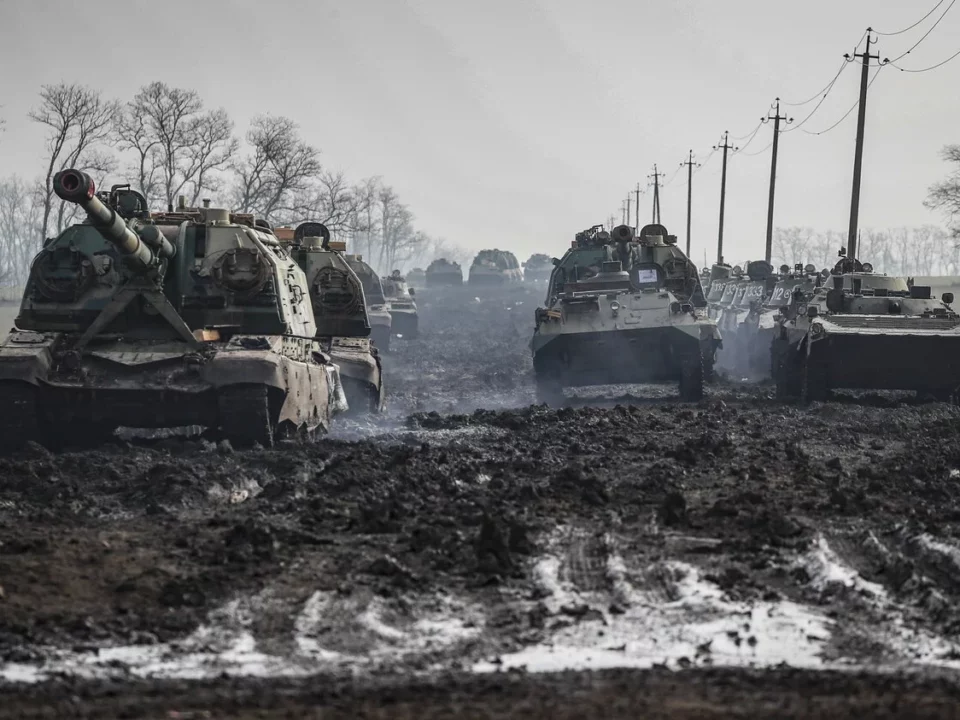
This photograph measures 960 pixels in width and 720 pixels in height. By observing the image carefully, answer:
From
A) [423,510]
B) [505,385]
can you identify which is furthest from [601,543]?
[505,385]

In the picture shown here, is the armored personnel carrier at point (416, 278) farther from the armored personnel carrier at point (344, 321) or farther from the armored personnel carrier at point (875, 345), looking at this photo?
the armored personnel carrier at point (344, 321)

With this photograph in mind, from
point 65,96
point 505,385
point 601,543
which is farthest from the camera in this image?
point 65,96

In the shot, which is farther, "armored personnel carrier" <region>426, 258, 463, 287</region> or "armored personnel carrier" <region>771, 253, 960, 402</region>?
"armored personnel carrier" <region>426, 258, 463, 287</region>

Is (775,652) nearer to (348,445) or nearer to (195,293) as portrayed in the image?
(348,445)

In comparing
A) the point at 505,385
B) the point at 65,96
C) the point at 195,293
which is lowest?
the point at 505,385

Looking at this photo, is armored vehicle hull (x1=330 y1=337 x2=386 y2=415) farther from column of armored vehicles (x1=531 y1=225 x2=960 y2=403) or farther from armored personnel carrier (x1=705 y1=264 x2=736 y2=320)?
armored personnel carrier (x1=705 y1=264 x2=736 y2=320)

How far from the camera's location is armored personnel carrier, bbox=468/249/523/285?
218ft

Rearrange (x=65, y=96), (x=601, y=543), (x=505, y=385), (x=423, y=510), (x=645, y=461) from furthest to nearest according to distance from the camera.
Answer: (x=65, y=96) < (x=505, y=385) < (x=645, y=461) < (x=423, y=510) < (x=601, y=543)

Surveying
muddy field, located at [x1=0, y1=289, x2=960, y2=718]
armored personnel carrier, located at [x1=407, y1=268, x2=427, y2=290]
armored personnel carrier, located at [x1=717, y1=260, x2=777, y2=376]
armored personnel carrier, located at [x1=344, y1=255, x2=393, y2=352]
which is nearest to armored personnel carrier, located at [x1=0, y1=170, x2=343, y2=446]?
muddy field, located at [x1=0, y1=289, x2=960, y2=718]

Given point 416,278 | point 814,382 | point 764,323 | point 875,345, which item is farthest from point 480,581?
point 416,278

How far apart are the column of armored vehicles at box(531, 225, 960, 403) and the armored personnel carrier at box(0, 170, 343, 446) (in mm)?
5586

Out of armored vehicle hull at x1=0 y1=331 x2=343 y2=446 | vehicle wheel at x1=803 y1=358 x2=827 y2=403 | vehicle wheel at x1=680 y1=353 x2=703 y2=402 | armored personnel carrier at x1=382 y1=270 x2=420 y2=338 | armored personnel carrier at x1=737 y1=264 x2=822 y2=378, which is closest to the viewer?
armored vehicle hull at x1=0 y1=331 x2=343 y2=446

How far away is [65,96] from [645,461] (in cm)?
3654

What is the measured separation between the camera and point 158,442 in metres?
14.3
